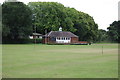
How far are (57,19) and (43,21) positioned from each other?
4091mm

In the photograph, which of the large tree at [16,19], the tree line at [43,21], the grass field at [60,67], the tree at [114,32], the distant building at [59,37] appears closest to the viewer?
the grass field at [60,67]

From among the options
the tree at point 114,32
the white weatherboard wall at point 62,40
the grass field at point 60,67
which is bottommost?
the grass field at point 60,67

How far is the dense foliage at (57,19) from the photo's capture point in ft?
230

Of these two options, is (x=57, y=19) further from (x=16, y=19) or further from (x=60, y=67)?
(x=60, y=67)

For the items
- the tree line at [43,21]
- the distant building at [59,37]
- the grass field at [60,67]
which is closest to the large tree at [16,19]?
the tree line at [43,21]

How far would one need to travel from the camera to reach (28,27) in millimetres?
63219

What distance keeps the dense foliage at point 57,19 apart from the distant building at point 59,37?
1.87 meters

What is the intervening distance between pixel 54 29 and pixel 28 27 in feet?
31.0

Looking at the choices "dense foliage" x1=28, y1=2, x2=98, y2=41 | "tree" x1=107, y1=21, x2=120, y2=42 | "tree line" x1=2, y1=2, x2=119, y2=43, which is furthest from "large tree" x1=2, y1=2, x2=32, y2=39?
"tree" x1=107, y1=21, x2=120, y2=42

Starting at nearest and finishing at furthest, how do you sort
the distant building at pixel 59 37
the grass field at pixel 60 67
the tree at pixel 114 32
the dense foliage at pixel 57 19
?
the grass field at pixel 60 67 < the distant building at pixel 59 37 < the dense foliage at pixel 57 19 < the tree at pixel 114 32

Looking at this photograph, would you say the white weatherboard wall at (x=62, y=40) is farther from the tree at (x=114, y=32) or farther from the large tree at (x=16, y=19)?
the tree at (x=114, y=32)

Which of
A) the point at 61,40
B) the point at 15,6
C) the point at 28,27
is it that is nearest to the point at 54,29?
the point at 61,40

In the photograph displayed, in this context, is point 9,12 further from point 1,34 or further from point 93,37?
point 93,37

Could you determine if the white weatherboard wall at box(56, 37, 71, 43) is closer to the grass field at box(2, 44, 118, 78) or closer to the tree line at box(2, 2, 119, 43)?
the tree line at box(2, 2, 119, 43)
